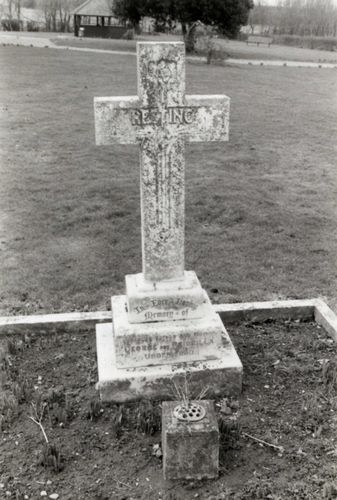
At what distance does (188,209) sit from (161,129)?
13.1ft

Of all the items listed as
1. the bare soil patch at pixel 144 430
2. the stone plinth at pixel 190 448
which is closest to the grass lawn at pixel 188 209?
the bare soil patch at pixel 144 430

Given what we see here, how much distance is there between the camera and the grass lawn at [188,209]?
19.8 ft

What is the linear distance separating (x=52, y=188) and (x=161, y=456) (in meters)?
→ 5.94

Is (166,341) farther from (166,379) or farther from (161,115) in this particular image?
(161,115)

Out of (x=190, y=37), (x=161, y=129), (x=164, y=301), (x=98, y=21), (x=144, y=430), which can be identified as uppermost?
(x=98, y=21)

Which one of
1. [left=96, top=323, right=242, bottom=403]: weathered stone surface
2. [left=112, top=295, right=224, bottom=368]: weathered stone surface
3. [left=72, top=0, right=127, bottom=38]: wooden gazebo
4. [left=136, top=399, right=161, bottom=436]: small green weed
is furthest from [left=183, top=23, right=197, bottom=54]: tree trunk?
[left=136, top=399, right=161, bottom=436]: small green weed

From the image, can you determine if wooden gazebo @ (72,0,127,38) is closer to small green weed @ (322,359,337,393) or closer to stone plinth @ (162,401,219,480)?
small green weed @ (322,359,337,393)

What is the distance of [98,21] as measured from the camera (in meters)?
42.4

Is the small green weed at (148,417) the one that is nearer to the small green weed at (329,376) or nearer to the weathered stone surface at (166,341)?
the weathered stone surface at (166,341)

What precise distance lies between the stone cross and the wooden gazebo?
40.2 metres

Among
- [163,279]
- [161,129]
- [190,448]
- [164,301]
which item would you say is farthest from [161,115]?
[190,448]

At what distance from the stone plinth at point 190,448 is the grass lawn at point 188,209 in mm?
2346

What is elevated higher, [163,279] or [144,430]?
[163,279]

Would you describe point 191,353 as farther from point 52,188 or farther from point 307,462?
point 52,188
